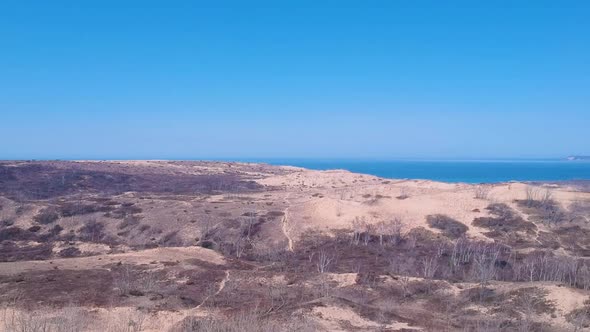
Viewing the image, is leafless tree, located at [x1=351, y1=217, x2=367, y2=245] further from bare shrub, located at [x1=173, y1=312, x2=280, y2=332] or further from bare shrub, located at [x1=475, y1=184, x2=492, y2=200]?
bare shrub, located at [x1=173, y1=312, x2=280, y2=332]

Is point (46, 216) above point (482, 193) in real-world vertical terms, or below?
below

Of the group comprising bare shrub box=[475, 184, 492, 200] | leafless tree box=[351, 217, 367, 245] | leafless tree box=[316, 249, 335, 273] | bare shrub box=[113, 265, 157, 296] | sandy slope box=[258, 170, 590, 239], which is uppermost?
bare shrub box=[475, 184, 492, 200]

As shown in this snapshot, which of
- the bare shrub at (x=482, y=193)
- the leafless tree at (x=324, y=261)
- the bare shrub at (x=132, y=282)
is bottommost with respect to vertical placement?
the leafless tree at (x=324, y=261)

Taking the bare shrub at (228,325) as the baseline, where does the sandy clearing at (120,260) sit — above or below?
below

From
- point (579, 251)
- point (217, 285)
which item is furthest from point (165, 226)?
point (579, 251)

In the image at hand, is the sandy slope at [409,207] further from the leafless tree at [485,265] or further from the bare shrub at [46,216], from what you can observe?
the bare shrub at [46,216]

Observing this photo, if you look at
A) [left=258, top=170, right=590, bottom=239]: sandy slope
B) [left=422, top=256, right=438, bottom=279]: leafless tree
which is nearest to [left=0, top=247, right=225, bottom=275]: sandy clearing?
[left=258, top=170, right=590, bottom=239]: sandy slope

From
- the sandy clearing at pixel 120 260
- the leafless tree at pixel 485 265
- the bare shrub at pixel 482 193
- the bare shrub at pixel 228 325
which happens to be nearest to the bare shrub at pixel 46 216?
the sandy clearing at pixel 120 260

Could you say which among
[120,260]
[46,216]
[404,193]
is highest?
[404,193]

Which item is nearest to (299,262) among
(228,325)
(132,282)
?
(132,282)

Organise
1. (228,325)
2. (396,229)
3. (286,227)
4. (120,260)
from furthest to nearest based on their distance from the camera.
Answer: (286,227) < (396,229) < (120,260) < (228,325)

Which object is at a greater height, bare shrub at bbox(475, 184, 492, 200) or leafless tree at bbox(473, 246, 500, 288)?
bare shrub at bbox(475, 184, 492, 200)

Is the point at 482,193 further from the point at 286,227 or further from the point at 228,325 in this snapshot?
the point at 228,325
